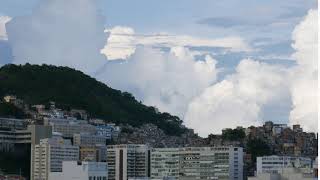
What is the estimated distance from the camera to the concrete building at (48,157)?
157ft

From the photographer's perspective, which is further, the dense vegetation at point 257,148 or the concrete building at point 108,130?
the concrete building at point 108,130

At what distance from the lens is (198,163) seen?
4694cm

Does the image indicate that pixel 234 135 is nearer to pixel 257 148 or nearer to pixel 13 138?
pixel 257 148

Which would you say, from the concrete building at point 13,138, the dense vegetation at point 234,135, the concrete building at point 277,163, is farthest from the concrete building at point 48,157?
the concrete building at point 277,163

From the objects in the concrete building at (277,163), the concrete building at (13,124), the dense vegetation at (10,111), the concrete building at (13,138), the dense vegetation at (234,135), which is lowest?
the concrete building at (277,163)

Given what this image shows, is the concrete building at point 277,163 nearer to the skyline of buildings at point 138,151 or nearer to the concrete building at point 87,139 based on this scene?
the skyline of buildings at point 138,151

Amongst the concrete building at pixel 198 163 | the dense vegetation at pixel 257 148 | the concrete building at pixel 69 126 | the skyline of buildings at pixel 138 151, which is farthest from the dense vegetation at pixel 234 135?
the concrete building at pixel 69 126

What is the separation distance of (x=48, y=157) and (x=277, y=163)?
1039 centimetres

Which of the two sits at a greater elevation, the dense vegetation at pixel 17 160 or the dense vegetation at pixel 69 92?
the dense vegetation at pixel 69 92

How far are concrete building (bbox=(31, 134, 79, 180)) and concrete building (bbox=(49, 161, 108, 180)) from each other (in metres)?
2.87

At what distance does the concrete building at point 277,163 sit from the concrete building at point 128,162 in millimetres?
6067

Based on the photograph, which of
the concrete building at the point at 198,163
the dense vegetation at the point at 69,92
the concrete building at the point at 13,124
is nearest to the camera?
the concrete building at the point at 198,163

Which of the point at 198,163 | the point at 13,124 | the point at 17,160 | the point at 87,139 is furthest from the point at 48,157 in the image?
the point at 198,163

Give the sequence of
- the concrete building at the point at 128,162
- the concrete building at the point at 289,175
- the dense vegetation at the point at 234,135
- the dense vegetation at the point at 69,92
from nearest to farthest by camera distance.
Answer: the concrete building at the point at 289,175
the concrete building at the point at 128,162
the dense vegetation at the point at 234,135
the dense vegetation at the point at 69,92
